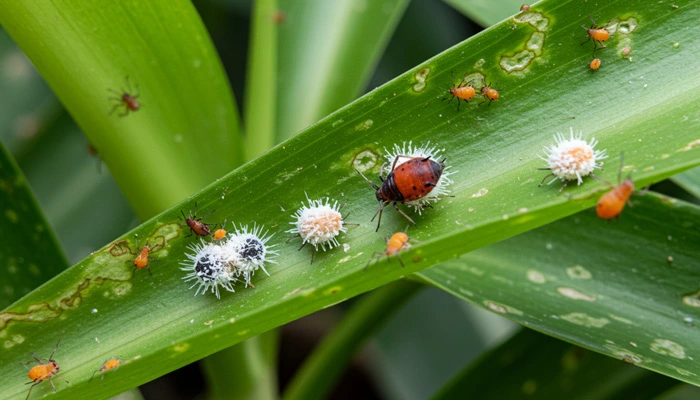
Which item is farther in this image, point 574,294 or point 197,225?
point 574,294

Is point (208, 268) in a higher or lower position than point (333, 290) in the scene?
higher

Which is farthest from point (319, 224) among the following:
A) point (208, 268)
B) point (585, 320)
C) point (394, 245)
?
point (585, 320)

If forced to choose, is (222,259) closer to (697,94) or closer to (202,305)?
(202,305)

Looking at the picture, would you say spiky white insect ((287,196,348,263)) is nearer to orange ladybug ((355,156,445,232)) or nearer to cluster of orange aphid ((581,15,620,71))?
orange ladybug ((355,156,445,232))

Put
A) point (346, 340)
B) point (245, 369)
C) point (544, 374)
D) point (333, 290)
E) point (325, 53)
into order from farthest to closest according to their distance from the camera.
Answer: point (325, 53) < point (346, 340) < point (544, 374) < point (245, 369) < point (333, 290)

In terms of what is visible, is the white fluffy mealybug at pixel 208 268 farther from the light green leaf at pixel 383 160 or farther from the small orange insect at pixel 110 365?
the small orange insect at pixel 110 365

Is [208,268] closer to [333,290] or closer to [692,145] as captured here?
[333,290]

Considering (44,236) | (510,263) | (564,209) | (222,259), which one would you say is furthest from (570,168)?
(44,236)

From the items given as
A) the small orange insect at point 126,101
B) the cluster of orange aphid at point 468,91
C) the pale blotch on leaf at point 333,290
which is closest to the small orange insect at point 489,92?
the cluster of orange aphid at point 468,91
